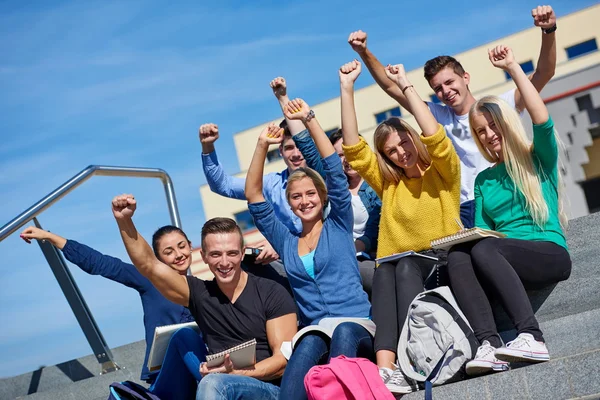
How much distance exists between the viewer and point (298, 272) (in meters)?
4.18

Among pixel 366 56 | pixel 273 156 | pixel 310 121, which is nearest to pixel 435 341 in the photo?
pixel 310 121

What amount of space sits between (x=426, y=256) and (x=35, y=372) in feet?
12.8

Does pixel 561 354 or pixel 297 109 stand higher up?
pixel 297 109

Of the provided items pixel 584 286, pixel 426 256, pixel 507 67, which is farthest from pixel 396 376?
pixel 507 67

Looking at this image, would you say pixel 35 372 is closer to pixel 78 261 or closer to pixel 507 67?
pixel 78 261

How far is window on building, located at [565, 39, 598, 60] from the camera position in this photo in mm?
33531

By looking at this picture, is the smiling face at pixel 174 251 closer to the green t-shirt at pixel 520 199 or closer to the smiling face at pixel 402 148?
the smiling face at pixel 402 148

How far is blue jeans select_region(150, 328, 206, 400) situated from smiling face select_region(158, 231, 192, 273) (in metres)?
0.91

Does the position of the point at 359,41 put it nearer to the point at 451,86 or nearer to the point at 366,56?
the point at 366,56

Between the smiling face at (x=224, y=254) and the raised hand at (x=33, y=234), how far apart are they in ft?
7.33

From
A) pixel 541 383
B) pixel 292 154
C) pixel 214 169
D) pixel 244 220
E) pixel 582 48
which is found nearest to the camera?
pixel 541 383

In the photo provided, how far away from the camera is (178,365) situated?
4074 millimetres

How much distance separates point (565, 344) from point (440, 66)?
2.01 metres

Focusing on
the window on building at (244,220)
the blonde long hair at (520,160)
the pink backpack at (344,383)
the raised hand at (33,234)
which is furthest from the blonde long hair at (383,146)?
the window on building at (244,220)
